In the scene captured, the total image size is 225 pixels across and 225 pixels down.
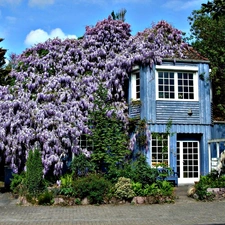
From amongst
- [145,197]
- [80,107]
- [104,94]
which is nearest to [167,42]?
[104,94]

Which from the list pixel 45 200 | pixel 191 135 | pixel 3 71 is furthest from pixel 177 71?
pixel 3 71

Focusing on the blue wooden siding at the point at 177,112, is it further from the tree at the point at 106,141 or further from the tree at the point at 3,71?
the tree at the point at 3,71

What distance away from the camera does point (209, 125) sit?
21141 millimetres

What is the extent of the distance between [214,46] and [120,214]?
16.9m

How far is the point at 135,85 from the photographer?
21547mm

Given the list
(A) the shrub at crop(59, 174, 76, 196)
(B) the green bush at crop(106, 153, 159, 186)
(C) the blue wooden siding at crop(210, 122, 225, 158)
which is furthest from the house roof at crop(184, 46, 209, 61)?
(A) the shrub at crop(59, 174, 76, 196)

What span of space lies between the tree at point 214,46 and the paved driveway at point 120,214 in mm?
10090

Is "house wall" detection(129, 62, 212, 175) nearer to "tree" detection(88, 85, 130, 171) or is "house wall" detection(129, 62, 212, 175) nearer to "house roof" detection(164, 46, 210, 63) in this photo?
"house roof" detection(164, 46, 210, 63)

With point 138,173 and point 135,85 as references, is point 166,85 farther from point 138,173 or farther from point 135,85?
point 138,173

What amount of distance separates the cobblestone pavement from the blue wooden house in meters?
5.24

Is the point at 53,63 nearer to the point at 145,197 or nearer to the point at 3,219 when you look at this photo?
the point at 145,197

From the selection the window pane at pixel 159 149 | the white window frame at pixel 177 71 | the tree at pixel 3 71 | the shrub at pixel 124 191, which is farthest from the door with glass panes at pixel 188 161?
the tree at pixel 3 71

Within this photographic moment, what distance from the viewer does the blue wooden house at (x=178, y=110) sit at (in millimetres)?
20578

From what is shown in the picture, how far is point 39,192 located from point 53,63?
8.19m
